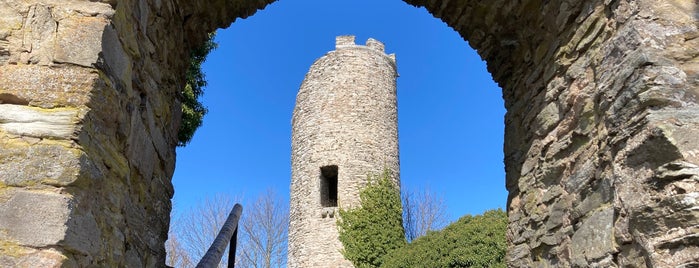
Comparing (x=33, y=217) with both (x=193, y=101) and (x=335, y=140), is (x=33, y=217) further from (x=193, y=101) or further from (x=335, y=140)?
(x=335, y=140)

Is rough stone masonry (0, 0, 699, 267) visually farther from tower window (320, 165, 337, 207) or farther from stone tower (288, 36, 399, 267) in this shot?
tower window (320, 165, 337, 207)

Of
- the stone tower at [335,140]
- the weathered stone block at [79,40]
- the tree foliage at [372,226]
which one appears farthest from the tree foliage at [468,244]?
the weathered stone block at [79,40]

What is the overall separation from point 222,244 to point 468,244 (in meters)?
6.51

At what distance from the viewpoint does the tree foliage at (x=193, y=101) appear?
7.73 meters

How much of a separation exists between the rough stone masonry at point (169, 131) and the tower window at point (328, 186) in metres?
12.2

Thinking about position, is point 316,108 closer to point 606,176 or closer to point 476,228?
point 476,228

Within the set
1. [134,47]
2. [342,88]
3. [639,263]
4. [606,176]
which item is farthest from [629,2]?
[342,88]

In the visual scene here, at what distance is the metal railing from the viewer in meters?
3.98

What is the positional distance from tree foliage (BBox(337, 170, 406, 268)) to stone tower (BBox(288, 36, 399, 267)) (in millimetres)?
240

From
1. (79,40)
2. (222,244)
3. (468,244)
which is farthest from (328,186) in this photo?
(79,40)

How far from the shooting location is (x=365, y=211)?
14.5 m

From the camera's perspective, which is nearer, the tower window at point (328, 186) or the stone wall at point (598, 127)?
the stone wall at point (598, 127)

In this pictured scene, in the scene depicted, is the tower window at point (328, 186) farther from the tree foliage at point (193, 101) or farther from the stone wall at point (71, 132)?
the stone wall at point (71, 132)

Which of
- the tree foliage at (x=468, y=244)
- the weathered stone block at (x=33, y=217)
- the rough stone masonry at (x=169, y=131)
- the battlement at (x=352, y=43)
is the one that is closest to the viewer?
the weathered stone block at (x=33, y=217)
